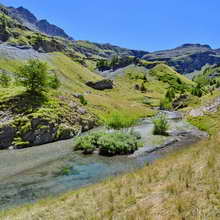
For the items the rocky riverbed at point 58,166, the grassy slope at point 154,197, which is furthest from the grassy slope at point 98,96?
the grassy slope at point 154,197

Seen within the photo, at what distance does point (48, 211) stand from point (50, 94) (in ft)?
218

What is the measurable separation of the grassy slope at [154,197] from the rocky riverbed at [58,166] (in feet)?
31.4

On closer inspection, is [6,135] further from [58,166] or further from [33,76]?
[58,166]

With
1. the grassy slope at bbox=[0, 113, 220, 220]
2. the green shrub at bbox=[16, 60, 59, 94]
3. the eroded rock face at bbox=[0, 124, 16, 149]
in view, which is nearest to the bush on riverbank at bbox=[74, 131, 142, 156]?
the eroded rock face at bbox=[0, 124, 16, 149]

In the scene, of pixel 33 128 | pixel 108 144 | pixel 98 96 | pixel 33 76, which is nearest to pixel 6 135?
pixel 33 128

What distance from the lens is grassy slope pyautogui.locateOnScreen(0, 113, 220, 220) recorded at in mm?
14508

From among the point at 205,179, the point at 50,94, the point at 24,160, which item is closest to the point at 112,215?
the point at 205,179

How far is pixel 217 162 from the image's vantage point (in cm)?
1931

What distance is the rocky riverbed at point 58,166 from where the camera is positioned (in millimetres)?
30219

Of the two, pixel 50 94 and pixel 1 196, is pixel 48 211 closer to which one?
pixel 1 196

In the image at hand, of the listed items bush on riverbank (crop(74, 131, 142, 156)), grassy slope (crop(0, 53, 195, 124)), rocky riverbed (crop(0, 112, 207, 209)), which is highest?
grassy slope (crop(0, 53, 195, 124))

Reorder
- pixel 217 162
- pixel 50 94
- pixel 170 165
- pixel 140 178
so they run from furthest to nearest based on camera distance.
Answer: pixel 50 94, pixel 170 165, pixel 140 178, pixel 217 162

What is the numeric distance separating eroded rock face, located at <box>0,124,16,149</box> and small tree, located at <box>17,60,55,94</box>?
18.0 metres

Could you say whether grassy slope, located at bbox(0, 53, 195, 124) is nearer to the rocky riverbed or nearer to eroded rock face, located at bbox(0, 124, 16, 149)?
eroded rock face, located at bbox(0, 124, 16, 149)
